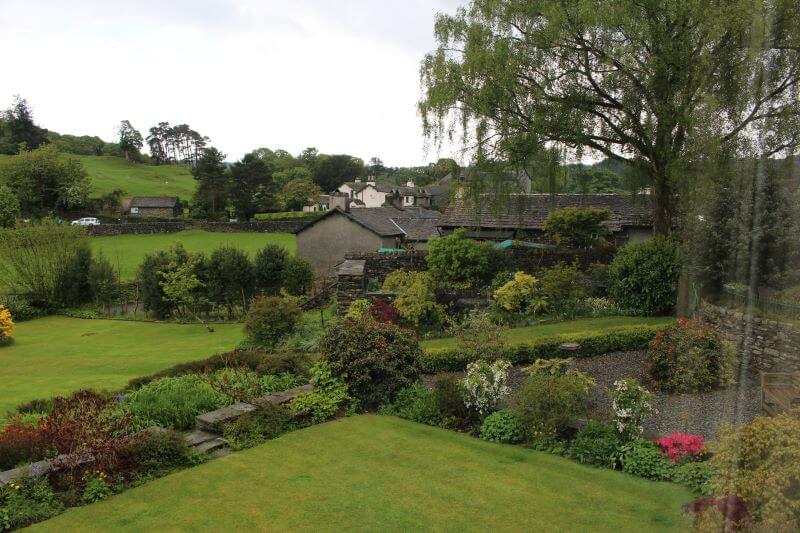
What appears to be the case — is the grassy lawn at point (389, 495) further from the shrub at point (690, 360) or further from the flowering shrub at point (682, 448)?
the shrub at point (690, 360)

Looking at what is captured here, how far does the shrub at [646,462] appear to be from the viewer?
709 centimetres

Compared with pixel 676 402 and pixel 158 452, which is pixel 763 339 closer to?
pixel 676 402

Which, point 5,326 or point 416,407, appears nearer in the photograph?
point 416,407

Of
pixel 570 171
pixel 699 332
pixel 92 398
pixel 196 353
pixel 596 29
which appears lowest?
pixel 196 353

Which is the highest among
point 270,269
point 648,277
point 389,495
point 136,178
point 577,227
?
point 136,178

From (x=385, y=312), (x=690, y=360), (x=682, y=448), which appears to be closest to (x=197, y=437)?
(x=682, y=448)

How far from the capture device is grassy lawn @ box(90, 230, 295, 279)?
4407 cm

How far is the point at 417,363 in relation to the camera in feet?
34.8

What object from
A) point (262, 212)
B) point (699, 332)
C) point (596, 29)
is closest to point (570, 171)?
point (596, 29)

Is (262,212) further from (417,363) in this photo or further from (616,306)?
(417,363)

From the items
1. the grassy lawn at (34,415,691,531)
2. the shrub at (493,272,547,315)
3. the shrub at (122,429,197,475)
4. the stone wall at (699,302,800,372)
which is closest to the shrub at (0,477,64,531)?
the grassy lawn at (34,415,691,531)

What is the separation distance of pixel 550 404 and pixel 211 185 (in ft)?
210

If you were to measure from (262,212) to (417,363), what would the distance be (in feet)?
197

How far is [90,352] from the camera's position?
59.0ft
